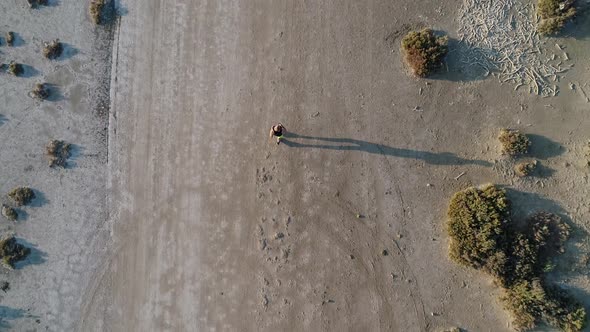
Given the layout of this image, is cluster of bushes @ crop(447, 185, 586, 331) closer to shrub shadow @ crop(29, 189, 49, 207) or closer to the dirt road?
the dirt road

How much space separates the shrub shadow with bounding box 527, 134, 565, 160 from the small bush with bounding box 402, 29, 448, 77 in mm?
2612

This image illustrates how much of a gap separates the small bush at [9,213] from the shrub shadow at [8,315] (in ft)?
6.63

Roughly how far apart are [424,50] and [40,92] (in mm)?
8589

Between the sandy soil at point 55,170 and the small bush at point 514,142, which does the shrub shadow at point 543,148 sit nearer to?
the small bush at point 514,142

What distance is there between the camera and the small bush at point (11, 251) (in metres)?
10.0

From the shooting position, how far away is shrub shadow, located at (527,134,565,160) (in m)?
9.78

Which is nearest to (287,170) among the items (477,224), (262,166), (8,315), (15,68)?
(262,166)

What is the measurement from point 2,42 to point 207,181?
5.67 m

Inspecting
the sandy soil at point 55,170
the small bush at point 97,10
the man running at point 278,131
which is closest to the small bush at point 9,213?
the sandy soil at point 55,170

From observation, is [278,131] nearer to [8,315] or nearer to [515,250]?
[515,250]

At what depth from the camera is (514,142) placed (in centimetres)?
961

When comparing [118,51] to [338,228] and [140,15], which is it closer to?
[140,15]

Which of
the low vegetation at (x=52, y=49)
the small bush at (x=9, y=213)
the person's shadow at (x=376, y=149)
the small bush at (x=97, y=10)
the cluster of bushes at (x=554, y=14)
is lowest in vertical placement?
the small bush at (x=9, y=213)

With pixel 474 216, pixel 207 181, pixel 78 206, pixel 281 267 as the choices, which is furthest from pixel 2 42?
pixel 474 216
